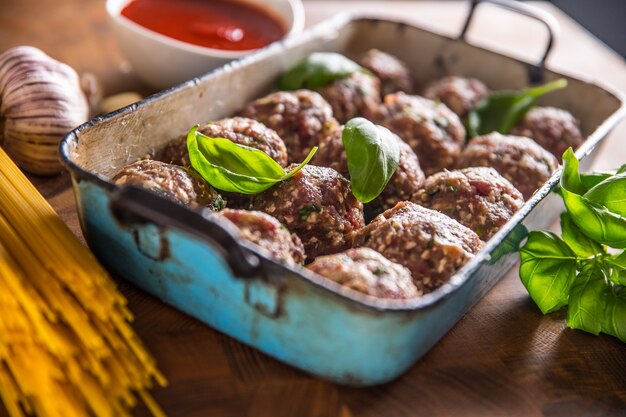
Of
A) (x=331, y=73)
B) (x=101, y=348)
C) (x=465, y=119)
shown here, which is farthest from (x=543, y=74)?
(x=101, y=348)

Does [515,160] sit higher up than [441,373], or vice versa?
[515,160]

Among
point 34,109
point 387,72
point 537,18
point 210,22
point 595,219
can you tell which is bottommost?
point 34,109

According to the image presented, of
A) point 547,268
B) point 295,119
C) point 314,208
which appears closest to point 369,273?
point 314,208

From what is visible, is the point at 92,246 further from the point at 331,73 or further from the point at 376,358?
the point at 331,73

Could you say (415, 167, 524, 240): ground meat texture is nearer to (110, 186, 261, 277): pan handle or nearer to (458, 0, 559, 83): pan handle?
(110, 186, 261, 277): pan handle

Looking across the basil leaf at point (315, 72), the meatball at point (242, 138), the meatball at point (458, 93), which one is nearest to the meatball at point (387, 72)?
the meatball at point (458, 93)

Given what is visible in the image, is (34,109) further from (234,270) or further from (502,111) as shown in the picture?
(502,111)
